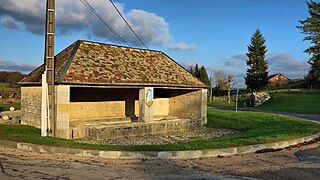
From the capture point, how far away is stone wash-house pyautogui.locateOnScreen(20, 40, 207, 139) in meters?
14.3

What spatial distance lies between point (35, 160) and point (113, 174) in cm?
253

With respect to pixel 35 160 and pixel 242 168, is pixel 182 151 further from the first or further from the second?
pixel 35 160

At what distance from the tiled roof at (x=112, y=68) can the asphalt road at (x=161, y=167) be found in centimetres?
627

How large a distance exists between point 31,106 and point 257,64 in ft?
154

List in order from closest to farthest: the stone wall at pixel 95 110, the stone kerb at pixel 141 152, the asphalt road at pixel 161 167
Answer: the asphalt road at pixel 161 167 → the stone kerb at pixel 141 152 → the stone wall at pixel 95 110

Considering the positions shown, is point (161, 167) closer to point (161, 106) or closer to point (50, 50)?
point (50, 50)

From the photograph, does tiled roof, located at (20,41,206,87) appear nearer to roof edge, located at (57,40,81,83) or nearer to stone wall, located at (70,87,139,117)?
roof edge, located at (57,40,81,83)

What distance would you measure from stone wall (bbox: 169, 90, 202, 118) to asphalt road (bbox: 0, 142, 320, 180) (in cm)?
1136

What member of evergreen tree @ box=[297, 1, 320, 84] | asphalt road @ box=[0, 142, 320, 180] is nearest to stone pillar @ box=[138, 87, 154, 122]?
asphalt road @ box=[0, 142, 320, 180]

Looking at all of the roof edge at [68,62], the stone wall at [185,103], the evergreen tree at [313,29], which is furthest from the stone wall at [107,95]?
the evergreen tree at [313,29]

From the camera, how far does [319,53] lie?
42.5 metres

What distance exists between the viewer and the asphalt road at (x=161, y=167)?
623 cm

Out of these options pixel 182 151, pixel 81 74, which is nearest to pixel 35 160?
pixel 182 151

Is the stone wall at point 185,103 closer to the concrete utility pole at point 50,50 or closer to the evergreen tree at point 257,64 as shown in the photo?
the concrete utility pole at point 50,50
